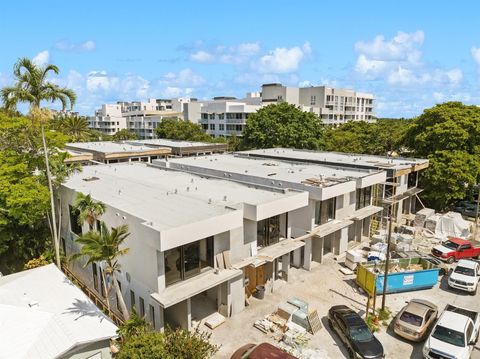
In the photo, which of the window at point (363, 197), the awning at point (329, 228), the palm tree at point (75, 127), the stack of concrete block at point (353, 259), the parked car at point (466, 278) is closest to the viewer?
the parked car at point (466, 278)

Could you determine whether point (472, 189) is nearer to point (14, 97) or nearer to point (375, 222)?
point (375, 222)

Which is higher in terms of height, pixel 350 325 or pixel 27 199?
pixel 27 199

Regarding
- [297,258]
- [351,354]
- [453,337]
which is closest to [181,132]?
[297,258]

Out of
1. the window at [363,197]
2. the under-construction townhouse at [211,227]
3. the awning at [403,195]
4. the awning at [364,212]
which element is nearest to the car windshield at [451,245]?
the awning at [403,195]

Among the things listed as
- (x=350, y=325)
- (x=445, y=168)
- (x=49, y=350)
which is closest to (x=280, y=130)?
(x=445, y=168)

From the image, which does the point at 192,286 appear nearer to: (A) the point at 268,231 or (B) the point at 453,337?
(A) the point at 268,231

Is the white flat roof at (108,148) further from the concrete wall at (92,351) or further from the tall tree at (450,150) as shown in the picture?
the tall tree at (450,150)

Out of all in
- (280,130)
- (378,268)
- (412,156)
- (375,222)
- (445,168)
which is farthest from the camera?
(280,130)
